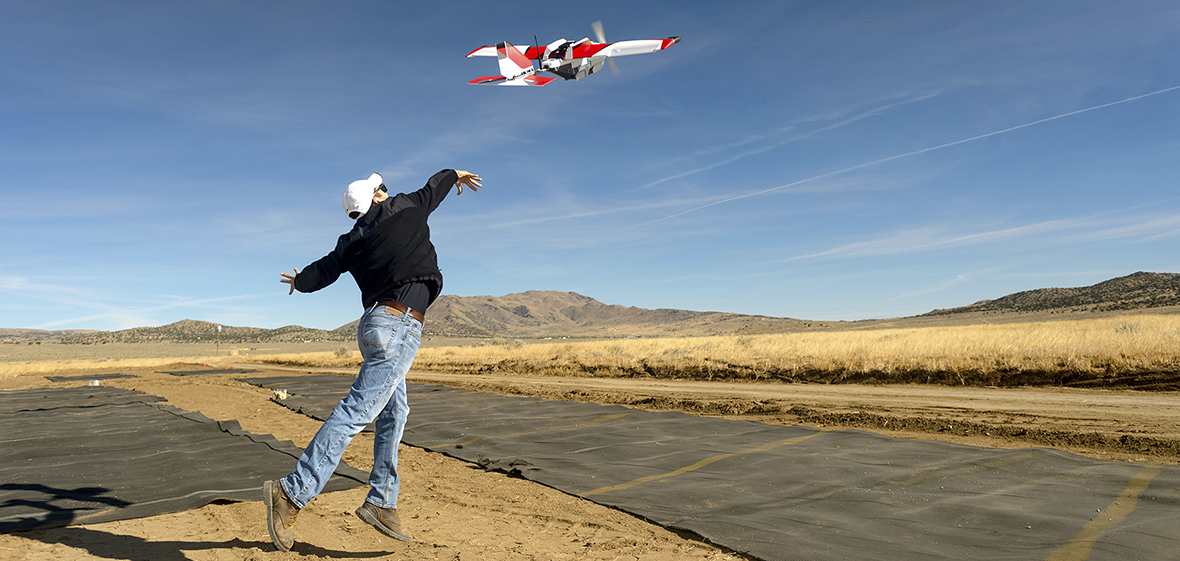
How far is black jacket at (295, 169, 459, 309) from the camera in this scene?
10.2ft

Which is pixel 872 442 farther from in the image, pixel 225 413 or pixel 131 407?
pixel 131 407

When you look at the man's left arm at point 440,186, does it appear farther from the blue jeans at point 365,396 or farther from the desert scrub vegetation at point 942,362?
the desert scrub vegetation at point 942,362

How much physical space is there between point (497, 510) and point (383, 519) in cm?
114

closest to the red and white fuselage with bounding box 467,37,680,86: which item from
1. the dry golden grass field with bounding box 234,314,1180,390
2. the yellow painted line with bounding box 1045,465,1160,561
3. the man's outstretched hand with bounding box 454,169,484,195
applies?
the man's outstretched hand with bounding box 454,169,484,195

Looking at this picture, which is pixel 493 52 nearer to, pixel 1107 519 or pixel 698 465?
pixel 698 465

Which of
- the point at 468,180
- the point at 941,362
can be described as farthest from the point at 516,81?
the point at 941,362

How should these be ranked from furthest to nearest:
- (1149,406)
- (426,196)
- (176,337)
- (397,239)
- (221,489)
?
(176,337)
(1149,406)
(221,489)
(426,196)
(397,239)

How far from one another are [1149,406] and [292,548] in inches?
504

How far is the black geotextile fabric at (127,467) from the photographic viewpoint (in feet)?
13.2

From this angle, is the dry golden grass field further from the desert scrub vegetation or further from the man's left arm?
the man's left arm

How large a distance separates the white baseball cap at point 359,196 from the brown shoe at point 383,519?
1.63 metres

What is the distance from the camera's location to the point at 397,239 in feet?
10.2

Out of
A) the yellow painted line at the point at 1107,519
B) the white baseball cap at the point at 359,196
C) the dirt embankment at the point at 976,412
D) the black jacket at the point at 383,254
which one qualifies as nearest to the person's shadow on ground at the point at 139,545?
the black jacket at the point at 383,254

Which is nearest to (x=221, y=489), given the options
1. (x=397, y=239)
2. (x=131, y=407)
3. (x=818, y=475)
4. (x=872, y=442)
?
(x=397, y=239)
